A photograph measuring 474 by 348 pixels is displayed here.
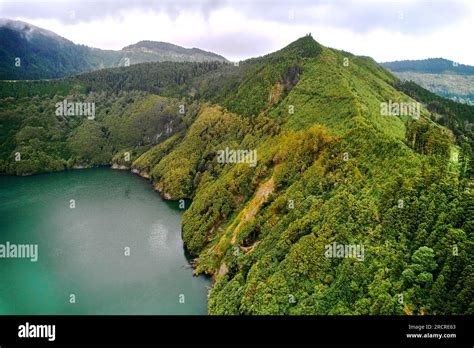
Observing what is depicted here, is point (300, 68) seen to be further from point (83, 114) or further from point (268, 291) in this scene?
point (83, 114)

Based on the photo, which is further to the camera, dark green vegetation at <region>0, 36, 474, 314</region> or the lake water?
the lake water

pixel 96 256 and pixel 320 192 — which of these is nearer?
pixel 320 192

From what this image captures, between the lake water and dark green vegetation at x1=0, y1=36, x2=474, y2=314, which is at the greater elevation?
dark green vegetation at x1=0, y1=36, x2=474, y2=314

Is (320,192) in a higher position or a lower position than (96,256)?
higher
